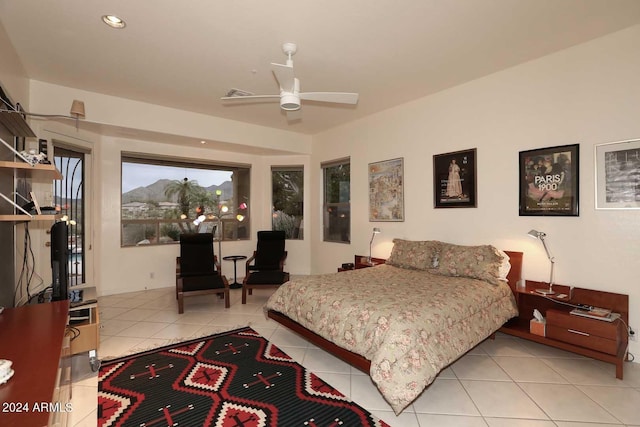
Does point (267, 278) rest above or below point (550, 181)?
below

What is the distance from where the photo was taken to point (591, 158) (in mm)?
2918

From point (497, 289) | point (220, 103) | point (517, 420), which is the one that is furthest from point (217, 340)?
point (220, 103)

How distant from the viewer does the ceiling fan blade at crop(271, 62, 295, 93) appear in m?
2.39

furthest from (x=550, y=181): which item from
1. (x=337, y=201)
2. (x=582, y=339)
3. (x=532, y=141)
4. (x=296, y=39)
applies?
(x=337, y=201)

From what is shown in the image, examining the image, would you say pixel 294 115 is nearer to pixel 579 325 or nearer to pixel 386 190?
pixel 386 190

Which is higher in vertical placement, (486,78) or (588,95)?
(486,78)

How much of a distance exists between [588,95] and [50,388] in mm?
4353

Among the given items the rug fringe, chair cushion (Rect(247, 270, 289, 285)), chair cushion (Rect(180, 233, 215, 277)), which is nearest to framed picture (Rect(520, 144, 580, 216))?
chair cushion (Rect(247, 270, 289, 285))

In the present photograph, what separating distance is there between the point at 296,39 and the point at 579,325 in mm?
3532

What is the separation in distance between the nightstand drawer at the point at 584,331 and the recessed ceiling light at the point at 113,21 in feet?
14.9

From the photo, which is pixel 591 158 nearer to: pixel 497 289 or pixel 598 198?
pixel 598 198

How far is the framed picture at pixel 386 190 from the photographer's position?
4648mm

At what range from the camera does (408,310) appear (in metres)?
2.29

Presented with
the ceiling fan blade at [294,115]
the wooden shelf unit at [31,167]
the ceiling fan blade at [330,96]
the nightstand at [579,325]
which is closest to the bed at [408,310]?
the nightstand at [579,325]
